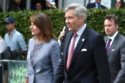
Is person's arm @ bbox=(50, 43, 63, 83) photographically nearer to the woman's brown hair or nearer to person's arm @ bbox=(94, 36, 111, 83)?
the woman's brown hair

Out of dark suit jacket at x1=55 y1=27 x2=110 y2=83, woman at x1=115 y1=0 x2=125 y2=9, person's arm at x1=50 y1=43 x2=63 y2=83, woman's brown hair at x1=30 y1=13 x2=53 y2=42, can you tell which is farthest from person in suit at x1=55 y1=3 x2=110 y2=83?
woman at x1=115 y1=0 x2=125 y2=9

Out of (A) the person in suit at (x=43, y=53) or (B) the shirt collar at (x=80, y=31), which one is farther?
(A) the person in suit at (x=43, y=53)

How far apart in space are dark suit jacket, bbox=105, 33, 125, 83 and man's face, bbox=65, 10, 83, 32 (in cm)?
194

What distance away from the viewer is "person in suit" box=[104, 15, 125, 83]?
31.5 feet

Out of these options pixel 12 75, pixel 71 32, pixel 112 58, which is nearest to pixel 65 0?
pixel 12 75

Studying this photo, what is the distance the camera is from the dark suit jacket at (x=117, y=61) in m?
9.59

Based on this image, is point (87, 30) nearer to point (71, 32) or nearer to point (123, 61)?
point (71, 32)

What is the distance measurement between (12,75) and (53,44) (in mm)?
3966

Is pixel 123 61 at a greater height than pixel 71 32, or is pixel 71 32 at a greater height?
pixel 71 32

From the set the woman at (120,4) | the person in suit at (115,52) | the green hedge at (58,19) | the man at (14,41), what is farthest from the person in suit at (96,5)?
the person in suit at (115,52)

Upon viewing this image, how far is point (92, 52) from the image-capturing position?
25.9ft

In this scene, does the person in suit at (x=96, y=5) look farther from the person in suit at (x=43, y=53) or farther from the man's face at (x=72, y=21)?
the man's face at (x=72, y=21)

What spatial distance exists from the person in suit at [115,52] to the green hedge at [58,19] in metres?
5.93

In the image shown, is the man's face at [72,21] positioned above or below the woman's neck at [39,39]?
above
